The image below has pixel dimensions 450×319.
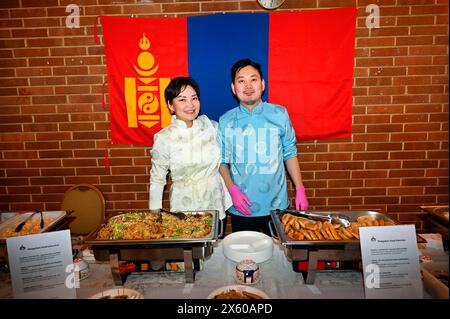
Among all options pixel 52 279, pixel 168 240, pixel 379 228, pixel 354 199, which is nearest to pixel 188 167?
pixel 168 240

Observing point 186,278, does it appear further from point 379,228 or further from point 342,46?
point 342,46

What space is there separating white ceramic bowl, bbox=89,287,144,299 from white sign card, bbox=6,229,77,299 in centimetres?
11

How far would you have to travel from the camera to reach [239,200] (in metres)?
2.45

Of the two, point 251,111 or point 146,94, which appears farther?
point 146,94

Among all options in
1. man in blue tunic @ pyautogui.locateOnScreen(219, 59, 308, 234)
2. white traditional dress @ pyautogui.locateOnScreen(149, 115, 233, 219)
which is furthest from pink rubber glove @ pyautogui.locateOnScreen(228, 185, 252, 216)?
white traditional dress @ pyautogui.locateOnScreen(149, 115, 233, 219)

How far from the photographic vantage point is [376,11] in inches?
116

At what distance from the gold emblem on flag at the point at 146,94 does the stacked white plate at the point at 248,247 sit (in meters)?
1.63

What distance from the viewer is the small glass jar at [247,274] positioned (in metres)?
1.50

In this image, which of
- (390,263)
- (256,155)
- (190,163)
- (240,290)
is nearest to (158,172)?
(190,163)

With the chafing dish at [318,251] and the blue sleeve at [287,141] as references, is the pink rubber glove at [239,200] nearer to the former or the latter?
the blue sleeve at [287,141]

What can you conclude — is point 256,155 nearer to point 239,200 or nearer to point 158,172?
point 239,200

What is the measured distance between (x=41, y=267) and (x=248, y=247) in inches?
38.9

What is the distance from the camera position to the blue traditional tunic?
252 cm
